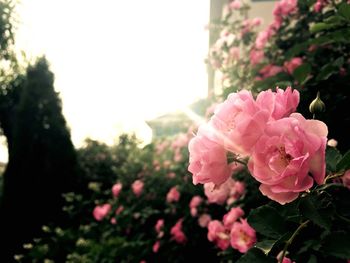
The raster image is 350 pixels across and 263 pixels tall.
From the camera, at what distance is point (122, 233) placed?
460cm

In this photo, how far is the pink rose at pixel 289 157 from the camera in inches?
27.8

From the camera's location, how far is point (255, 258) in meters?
0.80

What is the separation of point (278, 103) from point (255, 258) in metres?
0.29

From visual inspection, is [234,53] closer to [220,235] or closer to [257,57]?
[257,57]

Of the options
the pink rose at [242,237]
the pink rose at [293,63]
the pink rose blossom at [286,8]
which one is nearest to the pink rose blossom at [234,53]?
the pink rose blossom at [286,8]

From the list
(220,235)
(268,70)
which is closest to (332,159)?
(220,235)

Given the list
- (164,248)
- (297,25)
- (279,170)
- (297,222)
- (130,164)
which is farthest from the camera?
(130,164)

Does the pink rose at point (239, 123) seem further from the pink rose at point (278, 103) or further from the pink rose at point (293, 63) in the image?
the pink rose at point (293, 63)

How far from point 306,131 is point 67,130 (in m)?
7.97

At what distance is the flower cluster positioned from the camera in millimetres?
711

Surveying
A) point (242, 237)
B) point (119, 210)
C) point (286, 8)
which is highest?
point (286, 8)

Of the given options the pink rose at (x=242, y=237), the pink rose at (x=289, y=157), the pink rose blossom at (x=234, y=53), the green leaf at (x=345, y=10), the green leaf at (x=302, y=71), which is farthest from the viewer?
the pink rose blossom at (x=234, y=53)

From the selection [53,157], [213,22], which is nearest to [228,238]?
[213,22]

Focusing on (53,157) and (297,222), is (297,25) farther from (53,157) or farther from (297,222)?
(53,157)
